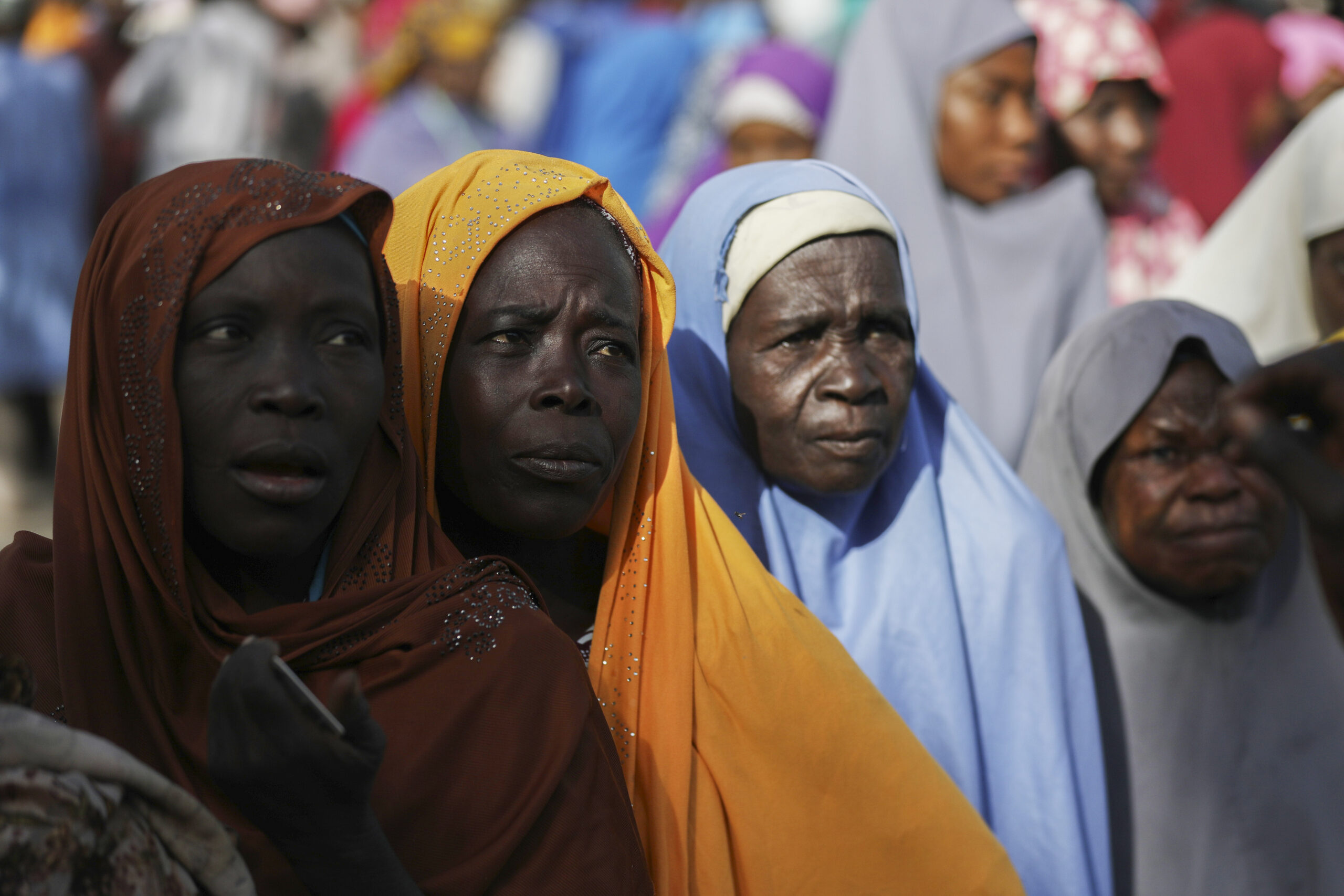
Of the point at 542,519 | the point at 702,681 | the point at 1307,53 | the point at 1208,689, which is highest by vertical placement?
the point at 1307,53

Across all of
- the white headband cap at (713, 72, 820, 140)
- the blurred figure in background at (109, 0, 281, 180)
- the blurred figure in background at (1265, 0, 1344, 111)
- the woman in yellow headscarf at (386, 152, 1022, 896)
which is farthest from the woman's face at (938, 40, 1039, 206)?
the blurred figure in background at (109, 0, 281, 180)

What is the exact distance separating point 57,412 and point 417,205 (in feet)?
21.9

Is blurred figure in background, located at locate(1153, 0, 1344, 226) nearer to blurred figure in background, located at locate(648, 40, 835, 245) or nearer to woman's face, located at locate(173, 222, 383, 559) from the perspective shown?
blurred figure in background, located at locate(648, 40, 835, 245)

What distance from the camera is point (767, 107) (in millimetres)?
5340

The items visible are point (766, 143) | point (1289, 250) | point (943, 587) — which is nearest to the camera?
point (943, 587)

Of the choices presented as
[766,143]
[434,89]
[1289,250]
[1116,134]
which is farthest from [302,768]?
[434,89]

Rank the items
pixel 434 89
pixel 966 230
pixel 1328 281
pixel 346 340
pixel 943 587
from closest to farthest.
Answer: pixel 346 340 → pixel 943 587 → pixel 1328 281 → pixel 966 230 → pixel 434 89

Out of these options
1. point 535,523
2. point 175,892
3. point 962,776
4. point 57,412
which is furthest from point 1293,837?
point 57,412

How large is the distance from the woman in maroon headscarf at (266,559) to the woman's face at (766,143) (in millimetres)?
3837

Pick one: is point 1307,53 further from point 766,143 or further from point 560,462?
point 560,462

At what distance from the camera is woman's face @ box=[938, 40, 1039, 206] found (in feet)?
14.0

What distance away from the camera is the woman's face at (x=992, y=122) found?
168 inches

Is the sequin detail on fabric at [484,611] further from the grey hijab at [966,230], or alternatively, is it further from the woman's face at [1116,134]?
the woman's face at [1116,134]

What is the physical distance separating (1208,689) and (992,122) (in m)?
2.23
